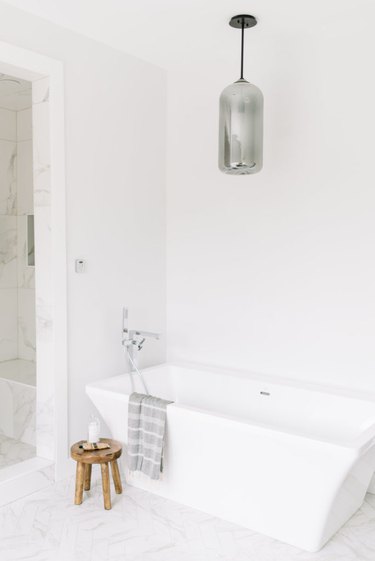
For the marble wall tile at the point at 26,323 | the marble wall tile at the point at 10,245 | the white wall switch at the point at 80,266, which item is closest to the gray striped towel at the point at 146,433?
the white wall switch at the point at 80,266

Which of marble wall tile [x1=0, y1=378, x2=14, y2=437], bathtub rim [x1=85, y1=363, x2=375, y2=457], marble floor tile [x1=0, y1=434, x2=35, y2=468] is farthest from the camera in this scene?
marble wall tile [x1=0, y1=378, x2=14, y2=437]

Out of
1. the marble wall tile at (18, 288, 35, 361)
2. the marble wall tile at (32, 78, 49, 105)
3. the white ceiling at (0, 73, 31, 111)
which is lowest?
the marble wall tile at (18, 288, 35, 361)

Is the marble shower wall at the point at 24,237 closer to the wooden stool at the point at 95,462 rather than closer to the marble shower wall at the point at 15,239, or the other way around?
the marble shower wall at the point at 15,239

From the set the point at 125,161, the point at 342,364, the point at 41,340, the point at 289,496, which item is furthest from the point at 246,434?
the point at 125,161

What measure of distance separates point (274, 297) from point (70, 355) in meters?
1.32

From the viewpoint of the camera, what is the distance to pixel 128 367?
12.0ft

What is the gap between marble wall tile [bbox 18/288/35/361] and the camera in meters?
4.48

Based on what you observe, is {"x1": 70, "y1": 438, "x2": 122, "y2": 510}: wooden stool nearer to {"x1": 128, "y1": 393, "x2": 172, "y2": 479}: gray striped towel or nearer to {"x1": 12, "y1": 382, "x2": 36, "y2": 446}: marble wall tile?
{"x1": 128, "y1": 393, "x2": 172, "y2": 479}: gray striped towel

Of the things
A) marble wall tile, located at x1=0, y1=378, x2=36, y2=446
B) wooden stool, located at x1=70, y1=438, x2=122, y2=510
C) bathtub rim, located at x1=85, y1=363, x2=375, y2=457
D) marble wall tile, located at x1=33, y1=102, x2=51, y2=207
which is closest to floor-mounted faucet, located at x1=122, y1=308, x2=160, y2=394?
bathtub rim, located at x1=85, y1=363, x2=375, y2=457

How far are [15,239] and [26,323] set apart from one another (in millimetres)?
707

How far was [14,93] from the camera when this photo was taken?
13.3 feet

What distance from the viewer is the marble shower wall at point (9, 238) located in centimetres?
449

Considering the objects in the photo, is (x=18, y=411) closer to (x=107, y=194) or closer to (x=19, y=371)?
(x=19, y=371)

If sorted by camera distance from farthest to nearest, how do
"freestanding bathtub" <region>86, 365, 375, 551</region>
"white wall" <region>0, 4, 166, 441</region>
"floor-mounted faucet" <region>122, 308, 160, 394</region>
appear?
1. "floor-mounted faucet" <region>122, 308, 160, 394</region>
2. "white wall" <region>0, 4, 166, 441</region>
3. "freestanding bathtub" <region>86, 365, 375, 551</region>
